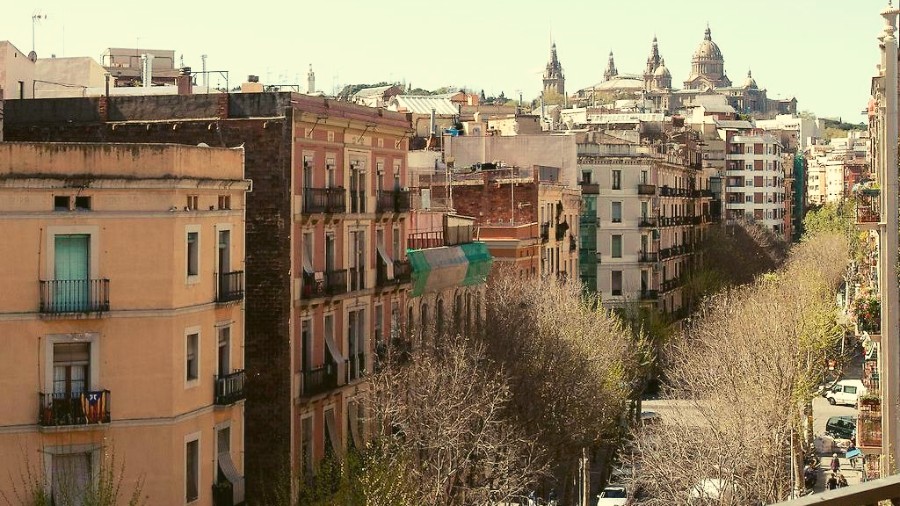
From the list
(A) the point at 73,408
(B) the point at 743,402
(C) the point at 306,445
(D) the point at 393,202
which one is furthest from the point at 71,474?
(B) the point at 743,402

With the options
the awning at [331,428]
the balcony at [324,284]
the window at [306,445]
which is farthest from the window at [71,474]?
the awning at [331,428]

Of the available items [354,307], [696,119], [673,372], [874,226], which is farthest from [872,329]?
[696,119]

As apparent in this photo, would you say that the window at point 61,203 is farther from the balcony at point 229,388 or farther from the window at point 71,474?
the balcony at point 229,388

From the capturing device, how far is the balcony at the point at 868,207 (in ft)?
127

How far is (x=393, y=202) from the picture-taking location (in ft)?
151

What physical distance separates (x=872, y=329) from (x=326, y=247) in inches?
548

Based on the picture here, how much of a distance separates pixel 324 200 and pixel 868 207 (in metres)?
13.5

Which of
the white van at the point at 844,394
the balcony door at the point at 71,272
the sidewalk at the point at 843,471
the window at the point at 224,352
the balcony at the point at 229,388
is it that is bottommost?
the sidewalk at the point at 843,471

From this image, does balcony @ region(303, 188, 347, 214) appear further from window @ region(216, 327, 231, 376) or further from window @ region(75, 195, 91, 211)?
window @ region(75, 195, 91, 211)

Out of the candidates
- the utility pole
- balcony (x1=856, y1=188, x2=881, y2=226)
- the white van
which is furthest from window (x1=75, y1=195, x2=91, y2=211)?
the white van

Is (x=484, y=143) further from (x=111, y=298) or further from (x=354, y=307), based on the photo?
(x=111, y=298)

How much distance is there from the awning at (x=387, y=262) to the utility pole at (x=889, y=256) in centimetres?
1393

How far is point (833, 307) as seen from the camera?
72812mm

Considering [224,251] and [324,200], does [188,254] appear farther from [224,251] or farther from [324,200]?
[324,200]
